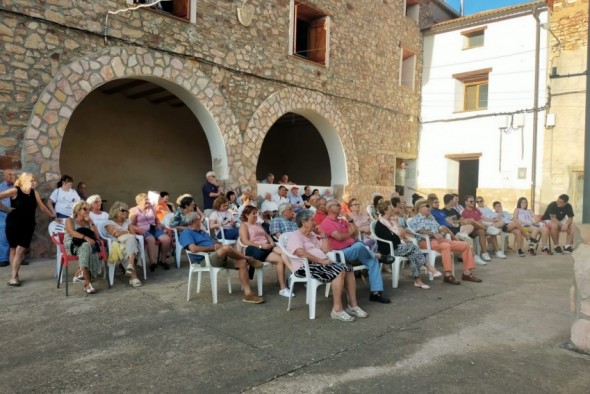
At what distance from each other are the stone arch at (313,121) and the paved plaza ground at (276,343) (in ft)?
14.0

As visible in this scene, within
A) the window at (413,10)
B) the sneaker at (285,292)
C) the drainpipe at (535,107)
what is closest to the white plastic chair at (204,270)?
Result: the sneaker at (285,292)

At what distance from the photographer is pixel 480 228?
7.22 meters

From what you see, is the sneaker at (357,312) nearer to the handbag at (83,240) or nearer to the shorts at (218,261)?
the shorts at (218,261)

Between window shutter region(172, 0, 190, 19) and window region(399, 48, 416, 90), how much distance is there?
7.74 metres

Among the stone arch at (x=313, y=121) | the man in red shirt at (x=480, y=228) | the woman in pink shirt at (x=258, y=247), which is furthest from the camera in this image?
the stone arch at (x=313, y=121)

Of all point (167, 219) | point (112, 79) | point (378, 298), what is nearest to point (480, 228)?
point (378, 298)

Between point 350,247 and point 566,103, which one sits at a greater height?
point 566,103

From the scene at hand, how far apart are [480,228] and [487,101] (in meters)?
7.27

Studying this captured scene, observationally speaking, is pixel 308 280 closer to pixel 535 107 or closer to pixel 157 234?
pixel 157 234

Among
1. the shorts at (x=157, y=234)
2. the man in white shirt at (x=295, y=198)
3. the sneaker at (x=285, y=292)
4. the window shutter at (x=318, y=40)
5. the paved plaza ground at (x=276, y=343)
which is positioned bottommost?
the paved plaza ground at (x=276, y=343)

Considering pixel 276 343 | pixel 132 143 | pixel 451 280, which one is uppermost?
pixel 132 143

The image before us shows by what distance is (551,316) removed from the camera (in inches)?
157

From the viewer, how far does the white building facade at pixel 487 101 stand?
12.0 metres

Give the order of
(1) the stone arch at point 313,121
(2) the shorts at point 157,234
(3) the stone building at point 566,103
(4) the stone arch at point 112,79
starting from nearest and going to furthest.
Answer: (2) the shorts at point 157,234
(4) the stone arch at point 112,79
(1) the stone arch at point 313,121
(3) the stone building at point 566,103
